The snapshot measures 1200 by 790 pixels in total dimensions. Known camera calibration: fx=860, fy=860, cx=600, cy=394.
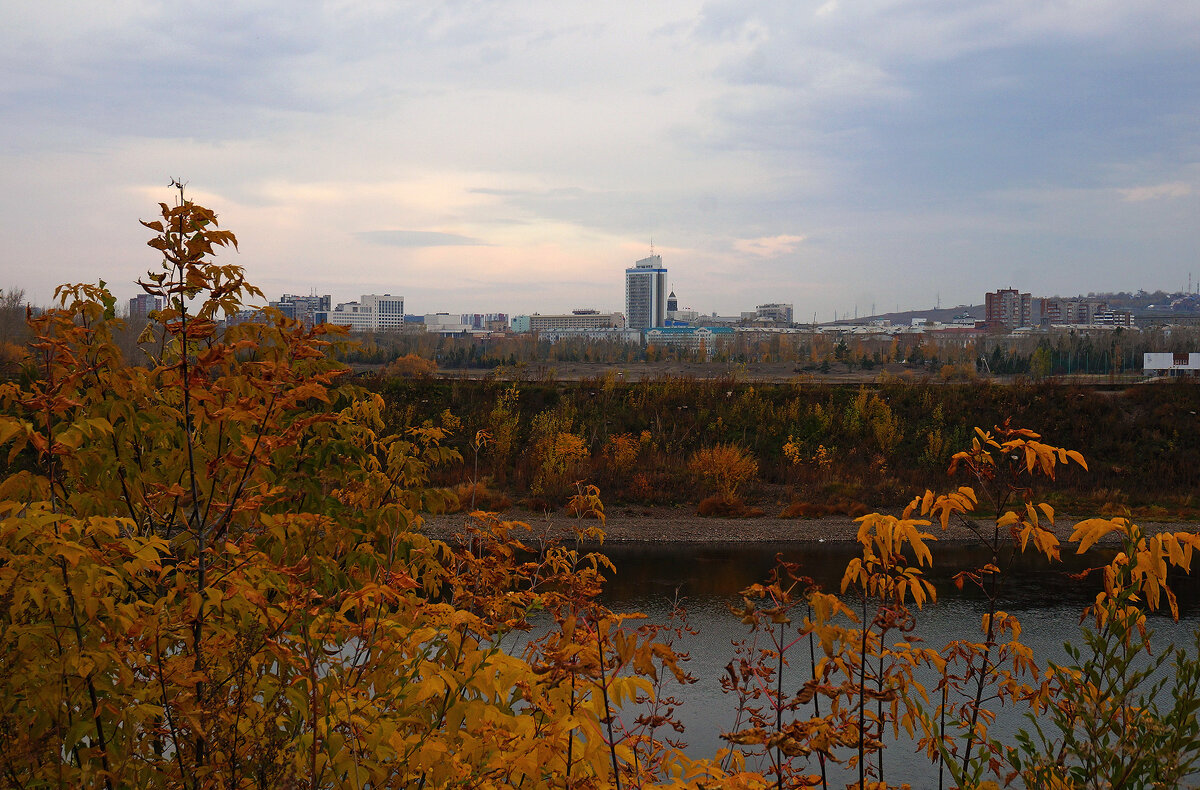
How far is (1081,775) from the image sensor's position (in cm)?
254

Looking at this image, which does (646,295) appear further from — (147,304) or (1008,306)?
(147,304)

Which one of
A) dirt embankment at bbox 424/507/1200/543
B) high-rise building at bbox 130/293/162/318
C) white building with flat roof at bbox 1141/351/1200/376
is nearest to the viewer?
high-rise building at bbox 130/293/162/318

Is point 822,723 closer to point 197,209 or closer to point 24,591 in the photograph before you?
point 24,591

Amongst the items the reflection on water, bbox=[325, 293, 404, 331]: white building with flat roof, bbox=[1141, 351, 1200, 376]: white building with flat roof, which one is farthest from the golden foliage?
bbox=[325, 293, 404, 331]: white building with flat roof

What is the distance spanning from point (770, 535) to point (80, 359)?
54.5ft

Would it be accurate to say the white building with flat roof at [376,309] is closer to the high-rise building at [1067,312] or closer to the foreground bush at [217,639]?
the high-rise building at [1067,312]

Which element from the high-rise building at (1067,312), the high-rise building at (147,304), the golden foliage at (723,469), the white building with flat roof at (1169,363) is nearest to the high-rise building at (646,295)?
the high-rise building at (1067,312)

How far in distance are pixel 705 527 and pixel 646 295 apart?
15371cm

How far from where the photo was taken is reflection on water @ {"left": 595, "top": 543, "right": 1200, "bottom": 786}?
26.8 feet

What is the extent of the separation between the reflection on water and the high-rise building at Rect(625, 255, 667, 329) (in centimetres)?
15236

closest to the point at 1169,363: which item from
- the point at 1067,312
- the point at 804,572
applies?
the point at 804,572

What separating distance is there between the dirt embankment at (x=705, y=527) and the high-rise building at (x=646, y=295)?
149 meters

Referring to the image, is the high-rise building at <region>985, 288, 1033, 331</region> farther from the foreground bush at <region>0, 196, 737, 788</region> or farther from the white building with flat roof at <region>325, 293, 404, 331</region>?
the foreground bush at <region>0, 196, 737, 788</region>

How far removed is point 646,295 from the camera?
171 meters
